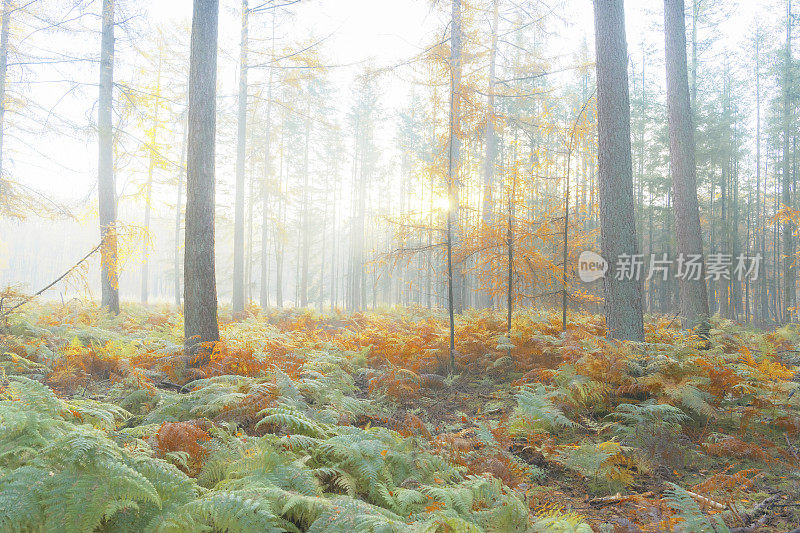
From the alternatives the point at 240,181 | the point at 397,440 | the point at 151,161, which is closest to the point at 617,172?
the point at 397,440

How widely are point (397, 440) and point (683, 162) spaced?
8.46 m

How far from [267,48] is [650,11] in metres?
23.4

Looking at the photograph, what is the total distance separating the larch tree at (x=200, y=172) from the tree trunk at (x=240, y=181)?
25.8ft

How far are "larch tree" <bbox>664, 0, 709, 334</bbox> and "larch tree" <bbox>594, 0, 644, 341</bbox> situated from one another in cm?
335

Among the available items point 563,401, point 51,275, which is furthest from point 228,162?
point 51,275

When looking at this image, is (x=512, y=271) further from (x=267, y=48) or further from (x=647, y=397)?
(x=267, y=48)

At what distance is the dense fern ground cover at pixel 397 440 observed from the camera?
6.52 feet

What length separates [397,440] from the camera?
3.35 meters

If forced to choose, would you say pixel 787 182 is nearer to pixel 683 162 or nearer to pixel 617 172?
pixel 683 162

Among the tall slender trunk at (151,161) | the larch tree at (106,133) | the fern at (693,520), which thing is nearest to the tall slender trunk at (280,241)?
the tall slender trunk at (151,161)

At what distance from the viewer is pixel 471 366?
6.89 metres

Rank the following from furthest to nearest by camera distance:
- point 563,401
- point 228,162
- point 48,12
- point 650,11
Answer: point 650,11 → point 228,162 → point 48,12 → point 563,401

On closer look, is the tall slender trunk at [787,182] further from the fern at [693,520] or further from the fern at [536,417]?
the fern at [693,520]

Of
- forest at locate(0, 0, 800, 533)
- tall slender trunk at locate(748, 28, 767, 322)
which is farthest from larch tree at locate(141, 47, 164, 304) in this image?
tall slender trunk at locate(748, 28, 767, 322)
